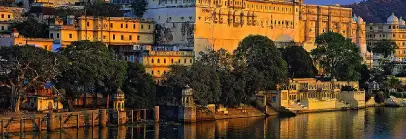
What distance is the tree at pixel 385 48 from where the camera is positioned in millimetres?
102375

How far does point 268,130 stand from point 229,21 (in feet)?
69.3

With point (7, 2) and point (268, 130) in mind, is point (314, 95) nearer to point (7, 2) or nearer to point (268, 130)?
point (268, 130)

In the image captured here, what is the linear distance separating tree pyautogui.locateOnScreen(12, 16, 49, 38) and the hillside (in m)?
106

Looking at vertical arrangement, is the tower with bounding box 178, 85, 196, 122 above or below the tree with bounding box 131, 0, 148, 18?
below

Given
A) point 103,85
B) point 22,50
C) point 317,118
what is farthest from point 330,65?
point 22,50

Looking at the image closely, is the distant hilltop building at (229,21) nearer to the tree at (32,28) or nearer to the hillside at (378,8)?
the tree at (32,28)

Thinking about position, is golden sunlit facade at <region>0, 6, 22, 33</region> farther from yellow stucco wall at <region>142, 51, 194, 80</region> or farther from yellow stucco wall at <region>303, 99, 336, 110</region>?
yellow stucco wall at <region>303, 99, 336, 110</region>

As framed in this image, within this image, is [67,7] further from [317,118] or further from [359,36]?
[359,36]

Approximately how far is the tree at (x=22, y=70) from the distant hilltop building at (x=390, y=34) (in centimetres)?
5907

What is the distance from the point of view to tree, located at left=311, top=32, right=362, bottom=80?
261 ft

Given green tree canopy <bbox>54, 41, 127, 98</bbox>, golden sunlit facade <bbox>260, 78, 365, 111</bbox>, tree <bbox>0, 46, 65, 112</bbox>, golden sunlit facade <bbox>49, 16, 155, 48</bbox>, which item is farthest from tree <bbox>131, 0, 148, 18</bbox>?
tree <bbox>0, 46, 65, 112</bbox>

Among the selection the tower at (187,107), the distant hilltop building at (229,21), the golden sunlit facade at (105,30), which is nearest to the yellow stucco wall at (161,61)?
the distant hilltop building at (229,21)

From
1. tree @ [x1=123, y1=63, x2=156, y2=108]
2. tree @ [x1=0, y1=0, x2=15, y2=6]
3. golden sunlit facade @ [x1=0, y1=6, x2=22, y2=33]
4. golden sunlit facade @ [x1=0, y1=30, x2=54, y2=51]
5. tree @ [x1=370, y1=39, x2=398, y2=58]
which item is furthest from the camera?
tree @ [x1=370, y1=39, x2=398, y2=58]

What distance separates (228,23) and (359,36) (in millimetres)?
25120
